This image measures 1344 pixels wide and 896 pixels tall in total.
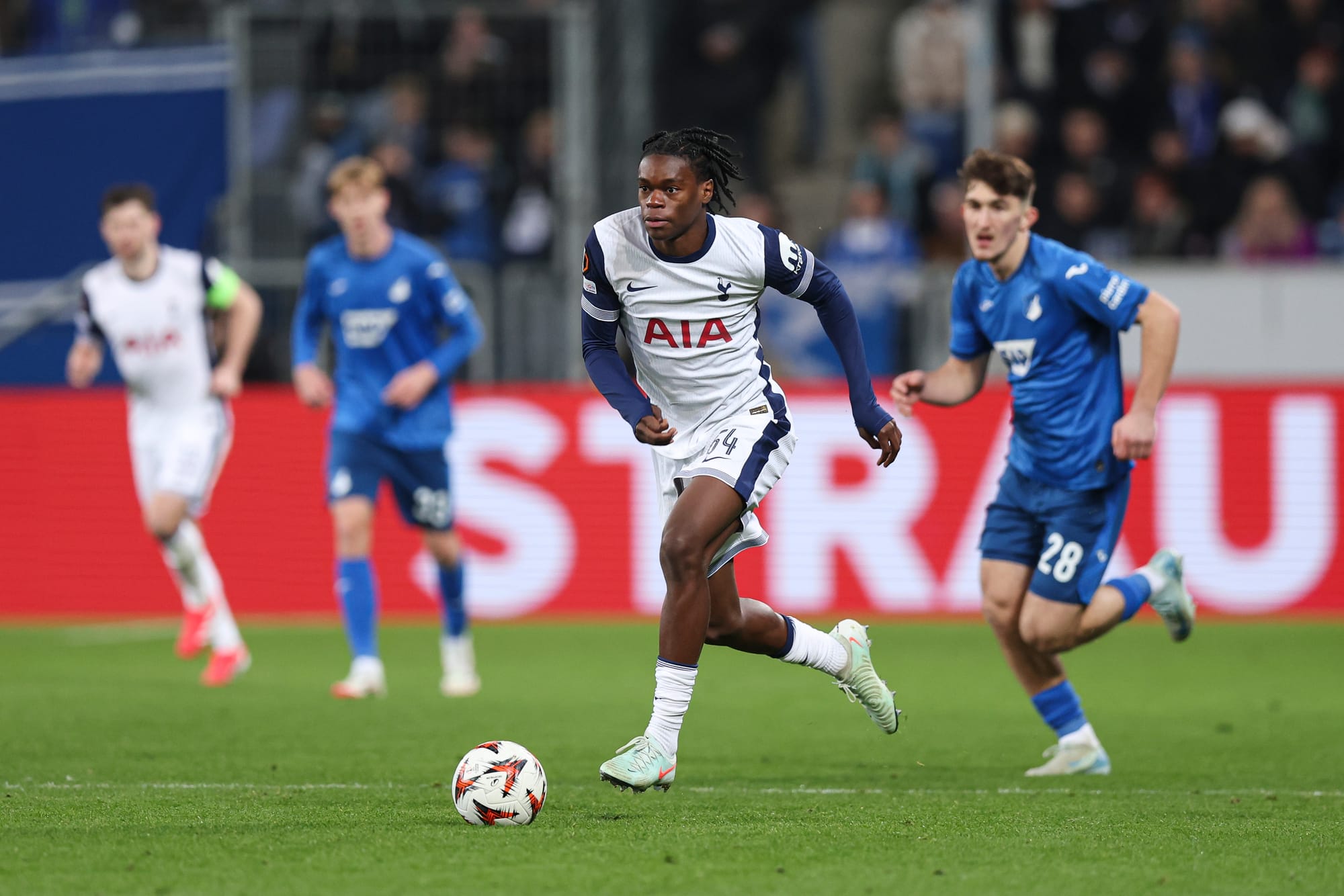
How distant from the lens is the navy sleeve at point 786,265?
6.26m

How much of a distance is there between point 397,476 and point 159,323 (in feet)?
6.03

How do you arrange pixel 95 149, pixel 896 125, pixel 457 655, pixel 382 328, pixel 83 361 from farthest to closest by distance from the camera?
pixel 896 125, pixel 95 149, pixel 83 361, pixel 457 655, pixel 382 328

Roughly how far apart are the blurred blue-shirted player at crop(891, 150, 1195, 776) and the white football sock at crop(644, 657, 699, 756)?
161 centimetres

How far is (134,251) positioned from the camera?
10414mm

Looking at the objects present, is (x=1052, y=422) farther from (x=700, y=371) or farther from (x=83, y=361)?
(x=83, y=361)

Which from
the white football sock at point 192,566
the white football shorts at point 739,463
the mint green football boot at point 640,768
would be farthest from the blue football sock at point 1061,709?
the white football sock at point 192,566

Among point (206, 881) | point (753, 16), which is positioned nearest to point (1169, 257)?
point (753, 16)

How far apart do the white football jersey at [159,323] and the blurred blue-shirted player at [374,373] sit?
1.08m

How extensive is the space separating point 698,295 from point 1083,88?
1094cm

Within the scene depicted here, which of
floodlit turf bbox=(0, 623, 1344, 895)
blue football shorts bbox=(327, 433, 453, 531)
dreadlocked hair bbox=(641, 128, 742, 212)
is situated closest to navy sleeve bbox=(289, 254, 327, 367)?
blue football shorts bbox=(327, 433, 453, 531)

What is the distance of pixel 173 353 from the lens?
34.7 ft

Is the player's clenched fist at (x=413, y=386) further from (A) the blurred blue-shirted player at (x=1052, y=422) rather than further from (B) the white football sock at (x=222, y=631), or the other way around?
(A) the blurred blue-shirted player at (x=1052, y=422)

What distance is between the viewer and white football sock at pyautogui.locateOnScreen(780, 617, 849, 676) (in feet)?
21.5

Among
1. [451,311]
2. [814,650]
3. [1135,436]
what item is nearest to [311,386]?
[451,311]
